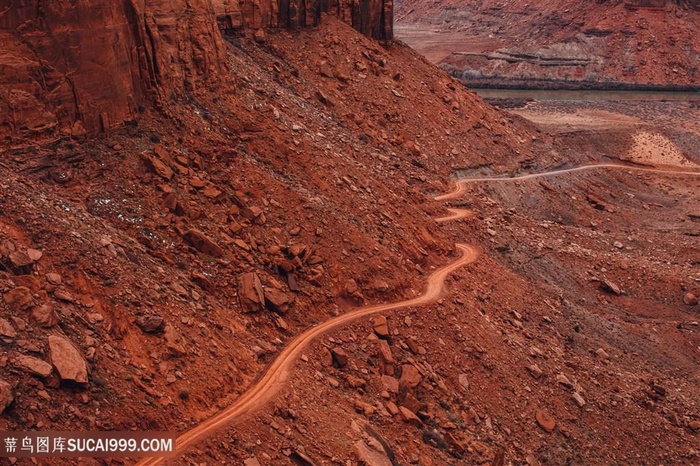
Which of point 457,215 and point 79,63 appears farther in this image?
point 457,215

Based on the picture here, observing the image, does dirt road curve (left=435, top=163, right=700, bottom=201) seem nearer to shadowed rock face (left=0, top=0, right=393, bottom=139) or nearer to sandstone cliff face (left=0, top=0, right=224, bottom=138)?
shadowed rock face (left=0, top=0, right=393, bottom=139)

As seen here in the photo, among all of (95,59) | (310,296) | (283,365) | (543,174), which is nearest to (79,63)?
(95,59)

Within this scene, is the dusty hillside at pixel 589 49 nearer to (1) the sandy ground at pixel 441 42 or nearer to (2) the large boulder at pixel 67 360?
(1) the sandy ground at pixel 441 42

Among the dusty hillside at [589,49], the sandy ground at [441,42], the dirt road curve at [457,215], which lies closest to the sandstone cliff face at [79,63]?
the dirt road curve at [457,215]

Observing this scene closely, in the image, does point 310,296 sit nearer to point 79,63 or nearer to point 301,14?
point 79,63

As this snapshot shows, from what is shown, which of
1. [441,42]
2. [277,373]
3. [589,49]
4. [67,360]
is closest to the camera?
[67,360]

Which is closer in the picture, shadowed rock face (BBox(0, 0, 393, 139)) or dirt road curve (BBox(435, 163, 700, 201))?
shadowed rock face (BBox(0, 0, 393, 139))

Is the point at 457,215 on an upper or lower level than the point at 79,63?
lower

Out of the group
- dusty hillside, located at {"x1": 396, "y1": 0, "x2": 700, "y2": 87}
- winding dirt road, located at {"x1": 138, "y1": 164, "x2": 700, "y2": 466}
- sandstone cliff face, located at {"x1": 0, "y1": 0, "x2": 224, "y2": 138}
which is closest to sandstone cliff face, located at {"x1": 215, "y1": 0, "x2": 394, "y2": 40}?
sandstone cliff face, located at {"x1": 0, "y1": 0, "x2": 224, "y2": 138}
